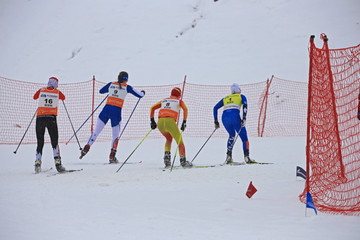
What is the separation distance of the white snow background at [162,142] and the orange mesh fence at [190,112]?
50.1 inches

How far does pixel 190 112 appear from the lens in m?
14.9

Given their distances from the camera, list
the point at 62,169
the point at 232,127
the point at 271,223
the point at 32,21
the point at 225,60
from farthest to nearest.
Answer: the point at 32,21 → the point at 225,60 → the point at 232,127 → the point at 62,169 → the point at 271,223

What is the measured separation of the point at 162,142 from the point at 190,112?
3714 millimetres

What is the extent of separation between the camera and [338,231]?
3650 mm

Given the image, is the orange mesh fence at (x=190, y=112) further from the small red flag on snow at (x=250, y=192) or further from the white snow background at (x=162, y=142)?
the small red flag on snow at (x=250, y=192)

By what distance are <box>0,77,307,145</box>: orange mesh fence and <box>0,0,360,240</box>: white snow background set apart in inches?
50.1

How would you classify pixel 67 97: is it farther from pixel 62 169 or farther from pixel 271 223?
pixel 271 223

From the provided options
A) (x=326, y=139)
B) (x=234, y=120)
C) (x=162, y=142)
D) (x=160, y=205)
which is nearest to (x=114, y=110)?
(x=234, y=120)

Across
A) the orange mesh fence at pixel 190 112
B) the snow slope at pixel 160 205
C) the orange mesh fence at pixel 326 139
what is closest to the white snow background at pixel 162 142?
the snow slope at pixel 160 205

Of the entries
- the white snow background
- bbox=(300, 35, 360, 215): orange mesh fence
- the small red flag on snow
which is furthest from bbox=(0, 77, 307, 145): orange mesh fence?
the small red flag on snow

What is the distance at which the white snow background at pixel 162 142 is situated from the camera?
158 inches

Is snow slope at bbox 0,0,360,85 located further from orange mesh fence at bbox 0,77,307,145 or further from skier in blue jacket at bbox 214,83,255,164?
skier in blue jacket at bbox 214,83,255,164

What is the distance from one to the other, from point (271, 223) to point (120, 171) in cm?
374

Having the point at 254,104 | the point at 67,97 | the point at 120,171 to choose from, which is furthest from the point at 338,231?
the point at 67,97
